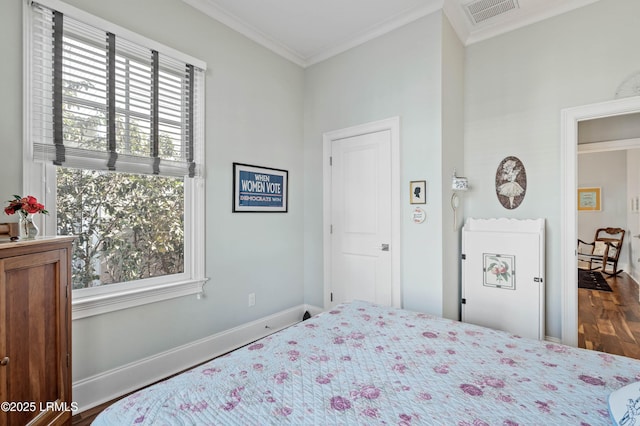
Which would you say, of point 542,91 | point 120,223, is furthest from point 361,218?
point 120,223

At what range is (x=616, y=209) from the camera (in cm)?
609

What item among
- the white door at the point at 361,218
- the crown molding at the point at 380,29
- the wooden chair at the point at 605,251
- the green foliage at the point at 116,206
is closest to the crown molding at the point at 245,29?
the crown molding at the point at 380,29

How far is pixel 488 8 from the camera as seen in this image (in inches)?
105

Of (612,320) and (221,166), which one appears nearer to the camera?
(221,166)

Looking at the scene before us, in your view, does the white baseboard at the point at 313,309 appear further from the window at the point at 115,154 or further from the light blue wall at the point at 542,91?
the light blue wall at the point at 542,91

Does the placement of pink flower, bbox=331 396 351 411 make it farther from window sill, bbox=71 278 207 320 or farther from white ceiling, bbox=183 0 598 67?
white ceiling, bbox=183 0 598 67

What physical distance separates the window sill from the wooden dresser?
356 mm

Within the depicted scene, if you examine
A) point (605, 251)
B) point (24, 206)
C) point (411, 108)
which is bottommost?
point (605, 251)

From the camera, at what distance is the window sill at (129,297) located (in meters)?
1.91

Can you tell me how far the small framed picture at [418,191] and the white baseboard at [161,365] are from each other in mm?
1853

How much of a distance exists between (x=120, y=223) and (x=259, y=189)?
4.09 ft

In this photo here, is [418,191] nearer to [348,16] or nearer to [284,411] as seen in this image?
[348,16]

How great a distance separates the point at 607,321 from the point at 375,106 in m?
3.45

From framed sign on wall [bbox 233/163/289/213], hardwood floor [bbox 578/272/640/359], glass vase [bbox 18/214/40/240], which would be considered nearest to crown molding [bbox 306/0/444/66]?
framed sign on wall [bbox 233/163/289/213]
